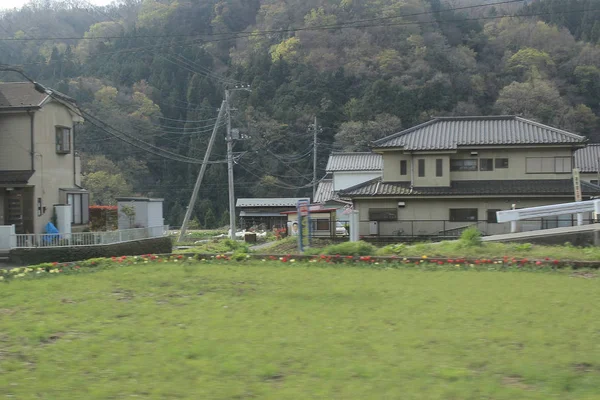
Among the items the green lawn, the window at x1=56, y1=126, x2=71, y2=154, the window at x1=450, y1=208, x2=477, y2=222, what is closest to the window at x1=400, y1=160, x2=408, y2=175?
the window at x1=450, y1=208, x2=477, y2=222

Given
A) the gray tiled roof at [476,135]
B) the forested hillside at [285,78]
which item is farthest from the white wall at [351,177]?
the forested hillside at [285,78]

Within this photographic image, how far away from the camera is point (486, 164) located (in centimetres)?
3200

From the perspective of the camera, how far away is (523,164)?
3150 centimetres

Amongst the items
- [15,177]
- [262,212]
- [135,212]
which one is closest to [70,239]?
[15,177]

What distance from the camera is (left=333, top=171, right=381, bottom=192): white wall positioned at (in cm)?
4591

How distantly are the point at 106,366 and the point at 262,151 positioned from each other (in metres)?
62.1

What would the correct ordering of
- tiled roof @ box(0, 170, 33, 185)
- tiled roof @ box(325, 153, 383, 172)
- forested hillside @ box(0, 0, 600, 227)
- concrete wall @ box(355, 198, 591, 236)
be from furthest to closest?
1. forested hillside @ box(0, 0, 600, 227)
2. tiled roof @ box(325, 153, 383, 172)
3. concrete wall @ box(355, 198, 591, 236)
4. tiled roof @ box(0, 170, 33, 185)

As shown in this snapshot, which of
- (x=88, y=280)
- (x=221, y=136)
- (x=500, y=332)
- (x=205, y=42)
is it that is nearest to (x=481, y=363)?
(x=500, y=332)

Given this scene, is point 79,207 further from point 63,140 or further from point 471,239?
point 471,239

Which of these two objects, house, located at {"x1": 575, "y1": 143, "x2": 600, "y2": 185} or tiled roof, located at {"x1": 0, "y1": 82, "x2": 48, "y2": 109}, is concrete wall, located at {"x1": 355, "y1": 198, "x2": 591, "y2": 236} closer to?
house, located at {"x1": 575, "y1": 143, "x2": 600, "y2": 185}

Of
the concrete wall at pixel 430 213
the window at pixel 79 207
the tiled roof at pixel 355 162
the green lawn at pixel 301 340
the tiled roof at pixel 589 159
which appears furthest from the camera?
the tiled roof at pixel 355 162

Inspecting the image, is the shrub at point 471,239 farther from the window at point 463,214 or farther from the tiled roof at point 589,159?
the tiled roof at point 589,159

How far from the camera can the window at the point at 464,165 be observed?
3219cm

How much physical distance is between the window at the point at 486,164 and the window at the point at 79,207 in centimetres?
2101
